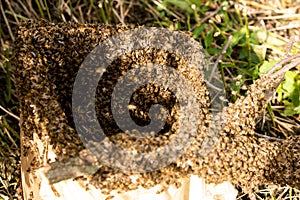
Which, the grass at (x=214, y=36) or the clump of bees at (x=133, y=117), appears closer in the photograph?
the clump of bees at (x=133, y=117)

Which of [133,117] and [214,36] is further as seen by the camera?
[214,36]

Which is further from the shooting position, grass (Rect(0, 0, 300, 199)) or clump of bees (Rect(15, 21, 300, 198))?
grass (Rect(0, 0, 300, 199))

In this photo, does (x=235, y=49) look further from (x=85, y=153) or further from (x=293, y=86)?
(x=85, y=153)

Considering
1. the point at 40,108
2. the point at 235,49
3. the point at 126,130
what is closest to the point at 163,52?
the point at 126,130

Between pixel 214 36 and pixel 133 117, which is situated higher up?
pixel 214 36
